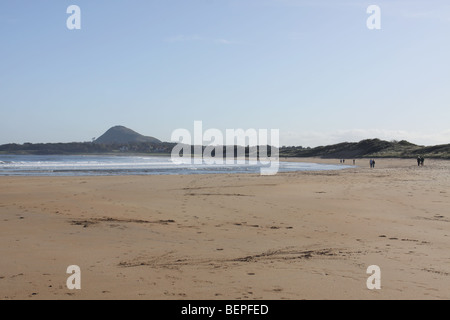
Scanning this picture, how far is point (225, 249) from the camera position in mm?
7141

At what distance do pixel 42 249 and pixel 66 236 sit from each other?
1121 mm

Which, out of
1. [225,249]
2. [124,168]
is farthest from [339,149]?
[225,249]

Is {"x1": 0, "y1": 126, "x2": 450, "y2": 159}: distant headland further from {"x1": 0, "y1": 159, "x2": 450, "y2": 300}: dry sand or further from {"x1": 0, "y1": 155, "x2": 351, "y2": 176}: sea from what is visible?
{"x1": 0, "y1": 159, "x2": 450, "y2": 300}: dry sand

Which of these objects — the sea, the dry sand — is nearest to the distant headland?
the sea

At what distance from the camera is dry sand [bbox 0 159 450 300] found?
5.04 metres

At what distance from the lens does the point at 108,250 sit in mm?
7000

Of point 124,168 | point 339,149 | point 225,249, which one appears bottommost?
point 225,249

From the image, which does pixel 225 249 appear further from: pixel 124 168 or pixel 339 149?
pixel 339 149

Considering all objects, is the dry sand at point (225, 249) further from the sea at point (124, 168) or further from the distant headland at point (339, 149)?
the distant headland at point (339, 149)

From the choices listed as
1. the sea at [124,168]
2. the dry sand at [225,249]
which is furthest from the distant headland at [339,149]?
the dry sand at [225,249]

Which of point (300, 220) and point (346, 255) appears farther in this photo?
point (300, 220)

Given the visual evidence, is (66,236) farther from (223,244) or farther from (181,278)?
(181,278)
